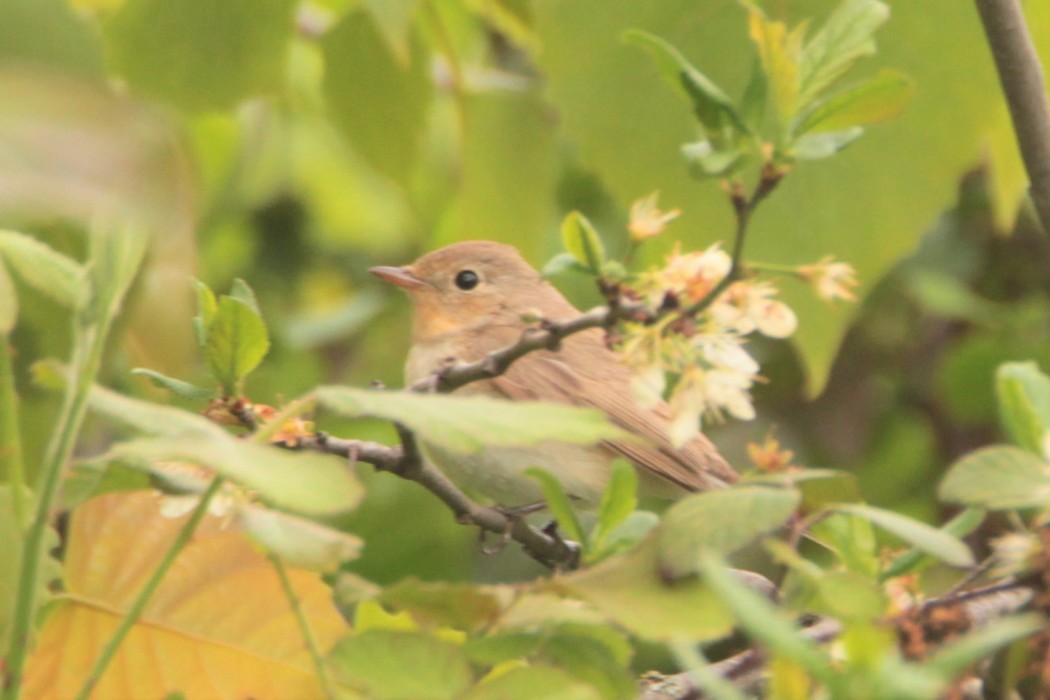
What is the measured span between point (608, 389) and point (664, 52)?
196cm

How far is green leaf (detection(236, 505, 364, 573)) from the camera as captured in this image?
0.98 metres

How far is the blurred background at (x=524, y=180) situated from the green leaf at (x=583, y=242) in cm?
7

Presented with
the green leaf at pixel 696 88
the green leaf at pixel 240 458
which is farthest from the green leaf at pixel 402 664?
the green leaf at pixel 696 88

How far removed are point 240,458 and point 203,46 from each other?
4.84ft

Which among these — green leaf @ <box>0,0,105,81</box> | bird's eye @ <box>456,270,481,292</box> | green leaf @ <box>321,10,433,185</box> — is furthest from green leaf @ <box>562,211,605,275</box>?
bird's eye @ <box>456,270,481,292</box>

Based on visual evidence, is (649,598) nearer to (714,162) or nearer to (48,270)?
(714,162)

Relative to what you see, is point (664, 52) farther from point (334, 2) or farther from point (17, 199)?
point (334, 2)

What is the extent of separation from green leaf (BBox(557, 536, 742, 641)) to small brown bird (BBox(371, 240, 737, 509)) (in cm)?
125

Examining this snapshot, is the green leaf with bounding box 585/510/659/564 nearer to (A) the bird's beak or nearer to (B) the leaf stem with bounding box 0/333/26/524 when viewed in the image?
(B) the leaf stem with bounding box 0/333/26/524

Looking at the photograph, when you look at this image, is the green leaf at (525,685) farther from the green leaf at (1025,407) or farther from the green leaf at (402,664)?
the green leaf at (1025,407)

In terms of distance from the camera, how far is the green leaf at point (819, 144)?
1086 mm

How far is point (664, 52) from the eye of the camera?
1078mm

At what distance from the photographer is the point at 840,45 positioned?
1.10 meters

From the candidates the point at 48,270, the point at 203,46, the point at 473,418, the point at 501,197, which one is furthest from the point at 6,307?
the point at 501,197
